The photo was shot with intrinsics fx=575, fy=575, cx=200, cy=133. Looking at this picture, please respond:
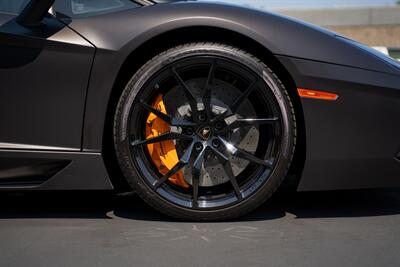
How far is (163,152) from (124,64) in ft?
1.69

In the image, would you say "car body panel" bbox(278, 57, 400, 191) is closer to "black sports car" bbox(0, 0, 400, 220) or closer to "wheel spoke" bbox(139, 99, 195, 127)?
"black sports car" bbox(0, 0, 400, 220)

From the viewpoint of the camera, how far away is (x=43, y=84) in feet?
9.39

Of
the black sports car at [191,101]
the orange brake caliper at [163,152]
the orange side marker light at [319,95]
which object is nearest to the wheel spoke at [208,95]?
the black sports car at [191,101]

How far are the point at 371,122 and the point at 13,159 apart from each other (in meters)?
1.81

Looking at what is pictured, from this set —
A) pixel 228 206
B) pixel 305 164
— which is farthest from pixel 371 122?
pixel 228 206

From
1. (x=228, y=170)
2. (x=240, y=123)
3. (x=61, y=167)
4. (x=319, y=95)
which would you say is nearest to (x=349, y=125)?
(x=319, y=95)

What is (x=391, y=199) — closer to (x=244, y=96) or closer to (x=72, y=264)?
(x=244, y=96)

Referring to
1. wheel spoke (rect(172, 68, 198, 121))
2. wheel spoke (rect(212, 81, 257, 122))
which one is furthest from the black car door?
wheel spoke (rect(212, 81, 257, 122))

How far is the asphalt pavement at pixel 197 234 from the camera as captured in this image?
8.23 feet

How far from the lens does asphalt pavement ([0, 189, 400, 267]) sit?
2.51 meters

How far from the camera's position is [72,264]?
2.45 m

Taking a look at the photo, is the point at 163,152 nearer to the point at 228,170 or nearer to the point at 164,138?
the point at 164,138

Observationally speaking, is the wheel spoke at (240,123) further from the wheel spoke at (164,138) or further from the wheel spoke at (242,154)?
the wheel spoke at (164,138)

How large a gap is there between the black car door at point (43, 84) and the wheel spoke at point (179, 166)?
1.47 feet
